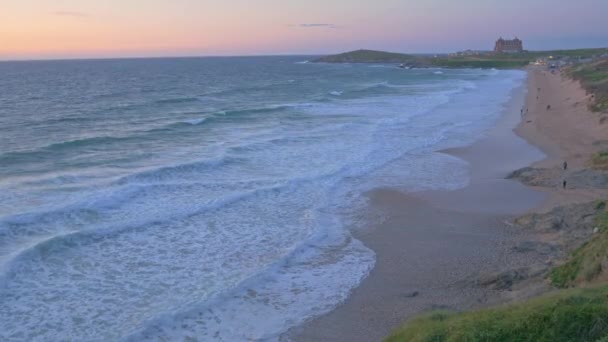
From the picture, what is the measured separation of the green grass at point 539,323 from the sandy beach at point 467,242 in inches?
116

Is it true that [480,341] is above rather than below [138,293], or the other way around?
above

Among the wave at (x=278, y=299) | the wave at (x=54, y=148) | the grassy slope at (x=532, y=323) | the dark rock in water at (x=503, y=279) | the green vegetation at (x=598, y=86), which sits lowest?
the wave at (x=278, y=299)

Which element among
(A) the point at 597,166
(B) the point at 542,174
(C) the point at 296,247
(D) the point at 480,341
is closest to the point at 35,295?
(C) the point at 296,247

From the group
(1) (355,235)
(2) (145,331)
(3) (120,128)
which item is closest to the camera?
(2) (145,331)

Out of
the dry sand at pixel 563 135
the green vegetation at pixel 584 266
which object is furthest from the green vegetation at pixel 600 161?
the green vegetation at pixel 584 266

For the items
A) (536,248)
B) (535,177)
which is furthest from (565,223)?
(535,177)

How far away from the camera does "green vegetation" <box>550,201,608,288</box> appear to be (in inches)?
435

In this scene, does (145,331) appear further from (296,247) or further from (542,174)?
(542,174)

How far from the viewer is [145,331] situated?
11766 millimetres

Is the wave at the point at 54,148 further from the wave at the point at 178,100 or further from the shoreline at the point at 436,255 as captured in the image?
the wave at the point at 178,100

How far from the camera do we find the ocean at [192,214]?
12.7 meters

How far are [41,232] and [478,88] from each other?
6369cm

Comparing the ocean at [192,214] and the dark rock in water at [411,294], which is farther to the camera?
the dark rock in water at [411,294]

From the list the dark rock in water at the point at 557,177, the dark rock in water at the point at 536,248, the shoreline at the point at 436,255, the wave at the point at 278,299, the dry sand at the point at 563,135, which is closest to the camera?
the wave at the point at 278,299
